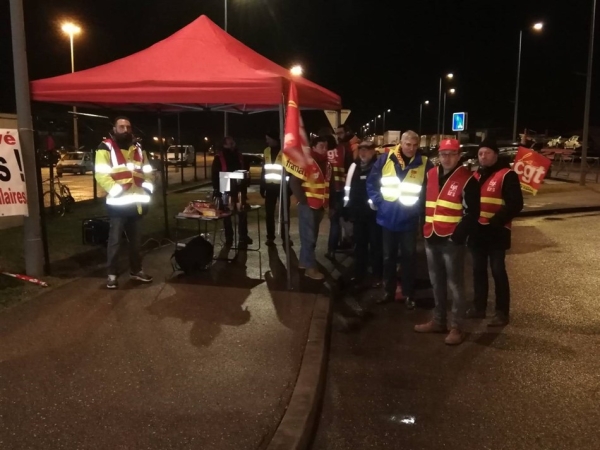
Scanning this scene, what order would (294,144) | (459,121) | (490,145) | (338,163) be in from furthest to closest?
(459,121) → (338,163) → (294,144) → (490,145)

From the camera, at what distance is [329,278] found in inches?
309

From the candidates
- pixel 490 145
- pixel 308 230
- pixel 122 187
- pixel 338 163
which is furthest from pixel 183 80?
pixel 490 145

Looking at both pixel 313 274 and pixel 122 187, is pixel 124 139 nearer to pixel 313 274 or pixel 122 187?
pixel 122 187

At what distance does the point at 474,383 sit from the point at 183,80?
4.34 meters

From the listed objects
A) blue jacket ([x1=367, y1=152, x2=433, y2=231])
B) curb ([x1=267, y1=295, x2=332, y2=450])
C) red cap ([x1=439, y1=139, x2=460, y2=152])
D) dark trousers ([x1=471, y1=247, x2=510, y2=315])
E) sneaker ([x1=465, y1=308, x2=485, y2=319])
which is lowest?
sneaker ([x1=465, y1=308, x2=485, y2=319])

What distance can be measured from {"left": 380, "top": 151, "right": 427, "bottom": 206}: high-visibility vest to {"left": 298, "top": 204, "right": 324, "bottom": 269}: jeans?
1.27 m

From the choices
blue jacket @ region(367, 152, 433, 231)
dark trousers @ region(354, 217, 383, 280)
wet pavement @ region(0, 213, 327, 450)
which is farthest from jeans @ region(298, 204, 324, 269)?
blue jacket @ region(367, 152, 433, 231)

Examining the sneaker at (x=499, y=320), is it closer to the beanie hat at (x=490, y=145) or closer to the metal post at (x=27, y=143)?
the beanie hat at (x=490, y=145)

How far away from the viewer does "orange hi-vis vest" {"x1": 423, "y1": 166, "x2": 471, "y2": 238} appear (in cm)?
545

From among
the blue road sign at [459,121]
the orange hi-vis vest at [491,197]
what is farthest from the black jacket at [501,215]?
the blue road sign at [459,121]

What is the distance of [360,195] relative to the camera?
291 inches

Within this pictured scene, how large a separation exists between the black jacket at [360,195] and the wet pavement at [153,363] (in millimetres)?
1078

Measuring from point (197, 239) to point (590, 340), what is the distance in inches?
183

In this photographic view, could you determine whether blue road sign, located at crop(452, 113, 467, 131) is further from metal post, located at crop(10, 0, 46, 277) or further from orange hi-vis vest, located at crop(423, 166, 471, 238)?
metal post, located at crop(10, 0, 46, 277)
